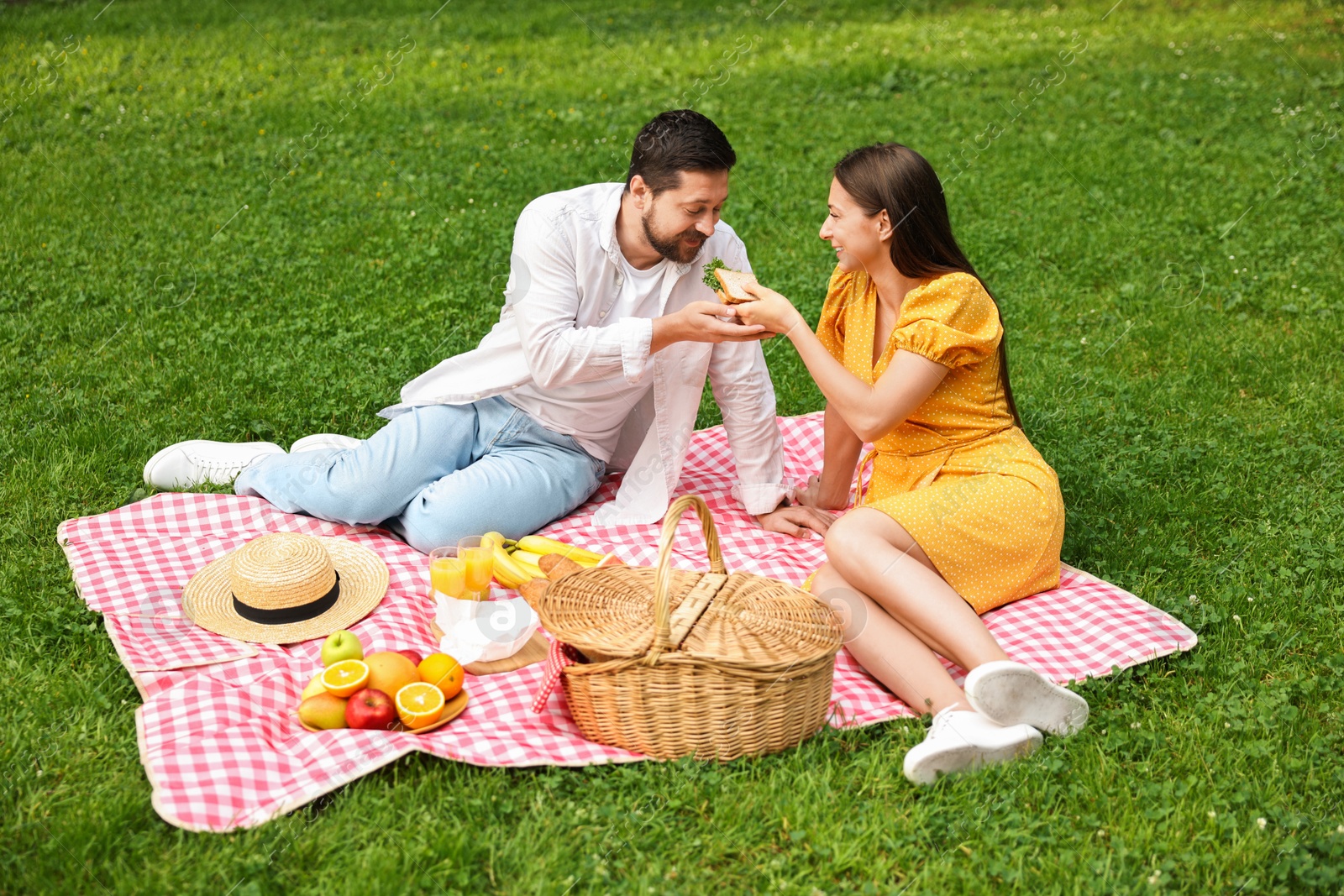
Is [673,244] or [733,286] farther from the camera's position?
[673,244]

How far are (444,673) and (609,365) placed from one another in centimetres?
134

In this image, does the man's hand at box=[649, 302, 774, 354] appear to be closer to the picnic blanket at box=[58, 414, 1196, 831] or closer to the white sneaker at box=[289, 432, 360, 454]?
the picnic blanket at box=[58, 414, 1196, 831]

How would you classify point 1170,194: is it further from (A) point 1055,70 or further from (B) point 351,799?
(B) point 351,799

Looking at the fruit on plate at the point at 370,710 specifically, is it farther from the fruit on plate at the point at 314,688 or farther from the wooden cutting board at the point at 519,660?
the wooden cutting board at the point at 519,660

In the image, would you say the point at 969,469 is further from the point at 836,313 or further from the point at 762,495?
the point at 762,495

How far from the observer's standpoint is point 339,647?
3545 millimetres

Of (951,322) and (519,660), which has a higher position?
(951,322)

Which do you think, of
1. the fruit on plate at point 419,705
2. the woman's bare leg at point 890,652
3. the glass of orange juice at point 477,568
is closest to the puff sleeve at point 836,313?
the woman's bare leg at point 890,652

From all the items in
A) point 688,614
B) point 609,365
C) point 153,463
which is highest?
point 609,365

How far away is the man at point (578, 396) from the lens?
13.9 feet

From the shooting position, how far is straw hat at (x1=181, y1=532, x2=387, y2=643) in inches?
150

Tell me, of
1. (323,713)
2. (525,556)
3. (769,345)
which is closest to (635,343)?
(525,556)

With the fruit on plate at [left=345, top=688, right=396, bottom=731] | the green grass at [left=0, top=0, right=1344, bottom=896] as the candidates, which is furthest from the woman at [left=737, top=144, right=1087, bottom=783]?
the fruit on plate at [left=345, top=688, right=396, bottom=731]

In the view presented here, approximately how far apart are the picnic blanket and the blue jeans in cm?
10
